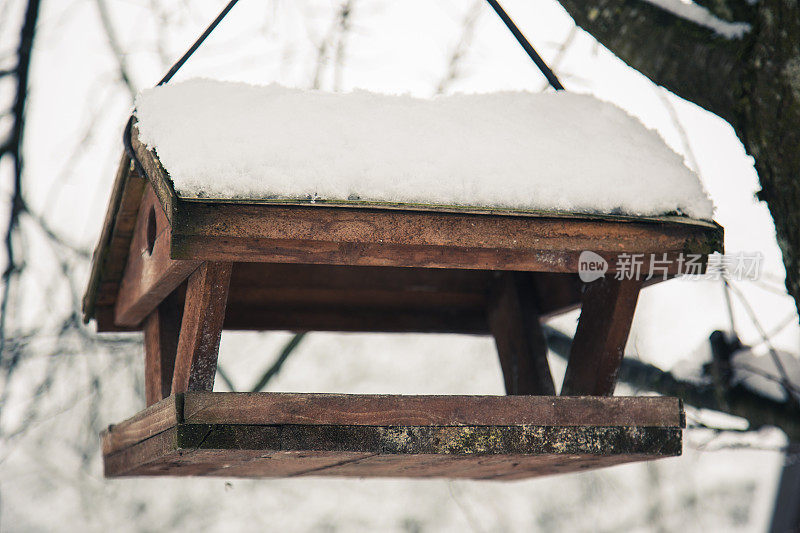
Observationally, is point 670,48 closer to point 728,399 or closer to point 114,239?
point 114,239

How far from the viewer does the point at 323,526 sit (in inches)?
198

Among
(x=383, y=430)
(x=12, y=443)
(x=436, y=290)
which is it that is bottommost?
(x=12, y=443)

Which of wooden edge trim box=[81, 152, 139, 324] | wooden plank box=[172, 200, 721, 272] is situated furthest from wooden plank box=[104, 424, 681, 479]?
wooden edge trim box=[81, 152, 139, 324]

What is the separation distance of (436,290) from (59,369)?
7.94 ft

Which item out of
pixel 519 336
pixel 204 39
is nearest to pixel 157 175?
pixel 204 39

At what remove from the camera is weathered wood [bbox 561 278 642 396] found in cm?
151

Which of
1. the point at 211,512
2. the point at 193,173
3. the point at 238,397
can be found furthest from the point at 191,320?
the point at 211,512

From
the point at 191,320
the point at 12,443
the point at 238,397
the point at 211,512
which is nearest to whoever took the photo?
the point at 238,397

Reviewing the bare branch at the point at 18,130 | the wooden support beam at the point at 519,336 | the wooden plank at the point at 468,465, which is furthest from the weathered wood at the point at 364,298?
the bare branch at the point at 18,130

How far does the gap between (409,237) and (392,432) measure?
0.33 metres

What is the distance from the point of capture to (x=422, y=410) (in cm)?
125

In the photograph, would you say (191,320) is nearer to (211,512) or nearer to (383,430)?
(383,430)

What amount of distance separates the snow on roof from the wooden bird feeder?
3 centimetres

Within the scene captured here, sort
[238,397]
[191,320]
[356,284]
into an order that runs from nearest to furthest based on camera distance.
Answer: [238,397] < [191,320] < [356,284]
